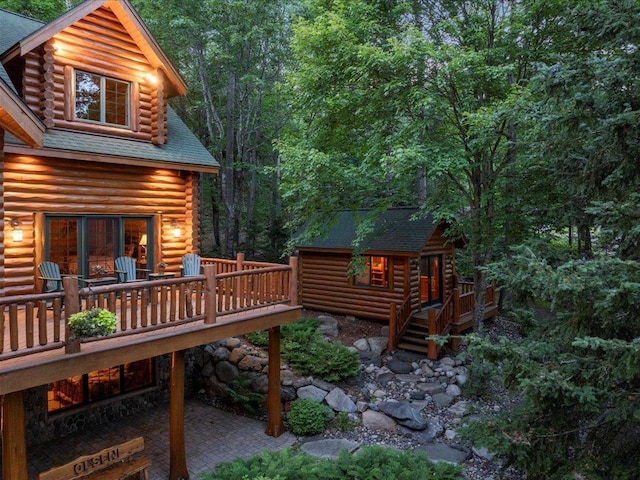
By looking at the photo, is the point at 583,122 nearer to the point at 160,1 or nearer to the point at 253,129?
the point at 253,129

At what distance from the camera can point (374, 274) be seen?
592 inches

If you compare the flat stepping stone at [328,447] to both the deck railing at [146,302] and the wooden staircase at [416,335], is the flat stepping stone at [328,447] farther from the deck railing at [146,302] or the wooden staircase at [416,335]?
the wooden staircase at [416,335]

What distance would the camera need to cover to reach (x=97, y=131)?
940 cm

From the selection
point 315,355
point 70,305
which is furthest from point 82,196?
point 315,355

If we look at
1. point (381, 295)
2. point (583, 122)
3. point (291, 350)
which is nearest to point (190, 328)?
point (291, 350)

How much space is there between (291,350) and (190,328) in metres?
4.28

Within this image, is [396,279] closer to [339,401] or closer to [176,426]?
[339,401]

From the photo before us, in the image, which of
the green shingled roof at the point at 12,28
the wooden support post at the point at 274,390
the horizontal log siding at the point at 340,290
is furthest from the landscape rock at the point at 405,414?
the green shingled roof at the point at 12,28

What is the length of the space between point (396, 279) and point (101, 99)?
9.84m

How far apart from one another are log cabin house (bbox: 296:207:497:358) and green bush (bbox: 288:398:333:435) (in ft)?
13.1

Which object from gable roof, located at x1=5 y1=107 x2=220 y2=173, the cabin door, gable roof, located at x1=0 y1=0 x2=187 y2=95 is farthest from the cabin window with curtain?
gable roof, located at x1=0 y1=0 x2=187 y2=95

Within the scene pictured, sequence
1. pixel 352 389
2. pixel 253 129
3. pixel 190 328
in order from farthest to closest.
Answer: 1. pixel 253 129
2. pixel 352 389
3. pixel 190 328

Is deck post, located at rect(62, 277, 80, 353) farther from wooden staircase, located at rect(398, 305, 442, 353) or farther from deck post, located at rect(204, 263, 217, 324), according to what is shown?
wooden staircase, located at rect(398, 305, 442, 353)

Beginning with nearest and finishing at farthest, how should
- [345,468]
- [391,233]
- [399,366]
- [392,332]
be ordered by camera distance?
[345,468], [399,366], [392,332], [391,233]
